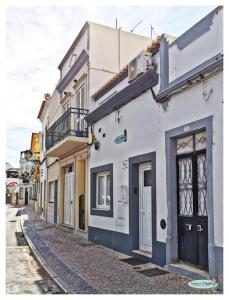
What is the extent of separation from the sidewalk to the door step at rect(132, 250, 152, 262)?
21cm

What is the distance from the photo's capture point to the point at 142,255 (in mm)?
7645

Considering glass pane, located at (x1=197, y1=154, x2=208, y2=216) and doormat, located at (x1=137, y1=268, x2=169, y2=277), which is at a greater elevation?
glass pane, located at (x1=197, y1=154, x2=208, y2=216)

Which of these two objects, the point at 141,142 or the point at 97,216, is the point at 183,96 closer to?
the point at 141,142

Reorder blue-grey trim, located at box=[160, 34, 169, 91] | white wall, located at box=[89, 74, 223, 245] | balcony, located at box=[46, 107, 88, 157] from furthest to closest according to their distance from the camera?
1. balcony, located at box=[46, 107, 88, 157]
2. blue-grey trim, located at box=[160, 34, 169, 91]
3. white wall, located at box=[89, 74, 223, 245]

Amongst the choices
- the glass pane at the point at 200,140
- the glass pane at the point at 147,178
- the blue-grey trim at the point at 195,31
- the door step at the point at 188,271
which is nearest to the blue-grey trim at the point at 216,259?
the door step at the point at 188,271

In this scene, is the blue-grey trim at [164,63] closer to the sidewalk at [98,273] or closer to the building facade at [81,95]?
the sidewalk at [98,273]

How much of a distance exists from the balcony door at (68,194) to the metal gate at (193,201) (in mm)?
8456

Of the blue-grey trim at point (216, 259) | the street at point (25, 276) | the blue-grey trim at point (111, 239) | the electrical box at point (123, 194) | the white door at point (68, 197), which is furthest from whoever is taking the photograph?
the white door at point (68, 197)

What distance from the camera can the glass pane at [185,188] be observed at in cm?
630

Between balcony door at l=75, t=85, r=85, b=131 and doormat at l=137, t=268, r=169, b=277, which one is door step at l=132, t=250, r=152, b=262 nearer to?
doormat at l=137, t=268, r=169, b=277

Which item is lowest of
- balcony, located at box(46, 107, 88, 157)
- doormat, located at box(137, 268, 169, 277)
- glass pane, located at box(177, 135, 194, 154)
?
doormat, located at box(137, 268, 169, 277)

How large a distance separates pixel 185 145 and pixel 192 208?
1.21m

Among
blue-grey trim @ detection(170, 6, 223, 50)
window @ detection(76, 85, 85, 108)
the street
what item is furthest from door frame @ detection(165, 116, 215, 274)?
window @ detection(76, 85, 85, 108)

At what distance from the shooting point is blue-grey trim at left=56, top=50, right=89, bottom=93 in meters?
12.3
